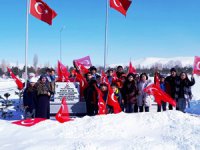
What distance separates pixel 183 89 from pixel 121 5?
4518 millimetres

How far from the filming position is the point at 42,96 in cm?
872

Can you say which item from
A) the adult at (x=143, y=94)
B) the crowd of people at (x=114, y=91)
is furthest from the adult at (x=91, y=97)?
the adult at (x=143, y=94)

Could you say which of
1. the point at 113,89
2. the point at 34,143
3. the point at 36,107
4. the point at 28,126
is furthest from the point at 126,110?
the point at 34,143

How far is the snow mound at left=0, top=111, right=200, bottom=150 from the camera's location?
18.7 ft

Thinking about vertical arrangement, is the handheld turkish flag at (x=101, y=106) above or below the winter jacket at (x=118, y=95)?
below

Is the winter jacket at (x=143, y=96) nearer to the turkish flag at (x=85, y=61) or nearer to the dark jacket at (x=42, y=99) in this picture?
the dark jacket at (x=42, y=99)

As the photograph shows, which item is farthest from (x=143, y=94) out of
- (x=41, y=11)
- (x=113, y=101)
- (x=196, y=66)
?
(x=41, y=11)

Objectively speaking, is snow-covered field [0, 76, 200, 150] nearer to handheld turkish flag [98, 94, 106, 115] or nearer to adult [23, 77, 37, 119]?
handheld turkish flag [98, 94, 106, 115]

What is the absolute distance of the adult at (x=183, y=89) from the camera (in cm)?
959

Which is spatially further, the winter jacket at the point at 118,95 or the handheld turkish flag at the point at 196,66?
the handheld turkish flag at the point at 196,66

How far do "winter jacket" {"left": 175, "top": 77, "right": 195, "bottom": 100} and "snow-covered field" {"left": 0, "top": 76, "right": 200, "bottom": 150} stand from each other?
2291 mm

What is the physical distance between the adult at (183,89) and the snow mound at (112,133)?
228 cm

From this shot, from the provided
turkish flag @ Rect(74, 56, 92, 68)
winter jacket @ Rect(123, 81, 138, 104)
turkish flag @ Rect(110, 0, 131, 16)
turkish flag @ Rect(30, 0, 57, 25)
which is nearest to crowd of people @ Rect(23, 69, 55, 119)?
winter jacket @ Rect(123, 81, 138, 104)

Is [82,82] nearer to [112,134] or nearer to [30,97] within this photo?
[30,97]
